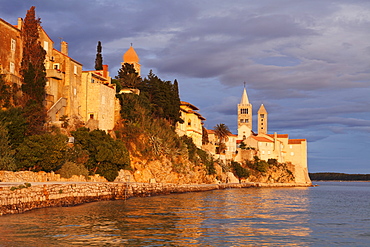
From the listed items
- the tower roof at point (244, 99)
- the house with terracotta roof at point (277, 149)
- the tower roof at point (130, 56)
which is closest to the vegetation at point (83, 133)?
the tower roof at point (130, 56)

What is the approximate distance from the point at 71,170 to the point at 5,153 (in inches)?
259

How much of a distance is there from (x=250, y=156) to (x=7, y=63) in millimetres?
68826

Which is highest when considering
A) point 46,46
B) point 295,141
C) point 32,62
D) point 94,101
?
point 46,46

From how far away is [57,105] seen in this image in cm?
4438

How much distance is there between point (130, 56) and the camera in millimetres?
79688

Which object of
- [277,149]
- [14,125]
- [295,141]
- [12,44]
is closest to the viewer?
[14,125]

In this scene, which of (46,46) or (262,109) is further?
(262,109)

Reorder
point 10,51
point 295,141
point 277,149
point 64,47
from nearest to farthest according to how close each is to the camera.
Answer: point 10,51
point 64,47
point 277,149
point 295,141

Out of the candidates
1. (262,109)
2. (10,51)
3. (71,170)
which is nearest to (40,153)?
(71,170)

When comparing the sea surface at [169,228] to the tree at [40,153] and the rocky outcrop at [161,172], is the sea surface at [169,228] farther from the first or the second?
the rocky outcrop at [161,172]

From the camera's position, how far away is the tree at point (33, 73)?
124 ft

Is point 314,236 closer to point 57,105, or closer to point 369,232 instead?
point 369,232

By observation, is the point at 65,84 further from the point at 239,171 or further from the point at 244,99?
the point at 244,99

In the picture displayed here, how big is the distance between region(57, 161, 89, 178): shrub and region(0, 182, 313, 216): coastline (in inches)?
122
